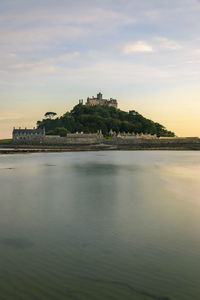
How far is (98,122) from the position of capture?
495 feet

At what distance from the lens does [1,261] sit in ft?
25.7

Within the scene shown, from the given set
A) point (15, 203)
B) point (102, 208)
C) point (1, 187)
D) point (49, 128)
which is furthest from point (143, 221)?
point (49, 128)

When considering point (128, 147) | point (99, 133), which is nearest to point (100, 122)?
point (99, 133)

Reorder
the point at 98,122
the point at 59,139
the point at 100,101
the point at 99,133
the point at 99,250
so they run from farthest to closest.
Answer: the point at 100,101
the point at 98,122
the point at 99,133
the point at 59,139
the point at 99,250

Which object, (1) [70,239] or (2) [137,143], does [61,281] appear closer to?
(1) [70,239]

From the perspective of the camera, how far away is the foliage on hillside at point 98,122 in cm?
15025

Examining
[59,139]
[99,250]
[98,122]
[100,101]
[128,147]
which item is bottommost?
[99,250]

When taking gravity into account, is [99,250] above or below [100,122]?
below

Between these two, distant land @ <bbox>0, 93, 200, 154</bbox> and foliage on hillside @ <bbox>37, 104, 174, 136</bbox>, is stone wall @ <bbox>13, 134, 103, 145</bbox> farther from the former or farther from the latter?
foliage on hillside @ <bbox>37, 104, 174, 136</bbox>

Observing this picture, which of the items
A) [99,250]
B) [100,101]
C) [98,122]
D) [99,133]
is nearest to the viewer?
[99,250]

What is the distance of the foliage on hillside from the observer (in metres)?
150

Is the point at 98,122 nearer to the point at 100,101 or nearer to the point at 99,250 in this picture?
the point at 100,101

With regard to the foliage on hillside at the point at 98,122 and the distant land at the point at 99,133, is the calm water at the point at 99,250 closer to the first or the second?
the distant land at the point at 99,133

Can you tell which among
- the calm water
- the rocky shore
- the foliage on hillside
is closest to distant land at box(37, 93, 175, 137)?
the foliage on hillside
